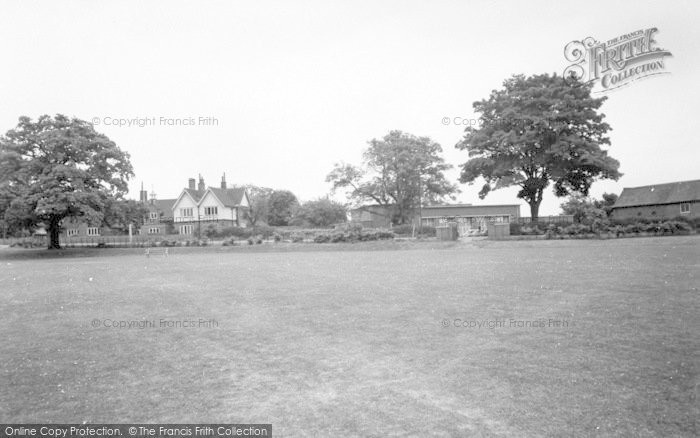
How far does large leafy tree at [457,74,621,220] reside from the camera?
46.1m

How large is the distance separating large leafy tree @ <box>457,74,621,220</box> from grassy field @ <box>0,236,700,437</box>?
1286 inches

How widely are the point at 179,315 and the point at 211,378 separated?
5.37m

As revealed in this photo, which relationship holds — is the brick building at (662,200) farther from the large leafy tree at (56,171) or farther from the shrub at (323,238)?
the large leafy tree at (56,171)

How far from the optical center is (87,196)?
140 feet

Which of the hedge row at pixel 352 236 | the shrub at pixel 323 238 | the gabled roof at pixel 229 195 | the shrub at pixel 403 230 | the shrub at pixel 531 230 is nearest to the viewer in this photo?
the shrub at pixel 531 230

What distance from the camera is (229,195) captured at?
8862 cm

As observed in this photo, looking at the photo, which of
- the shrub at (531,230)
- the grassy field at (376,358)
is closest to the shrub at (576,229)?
the shrub at (531,230)

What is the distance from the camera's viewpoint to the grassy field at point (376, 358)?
6199 mm

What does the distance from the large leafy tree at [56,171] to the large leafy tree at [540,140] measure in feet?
119

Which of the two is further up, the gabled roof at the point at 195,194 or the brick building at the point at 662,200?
the gabled roof at the point at 195,194

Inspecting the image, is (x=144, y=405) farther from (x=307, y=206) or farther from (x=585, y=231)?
(x=307, y=206)

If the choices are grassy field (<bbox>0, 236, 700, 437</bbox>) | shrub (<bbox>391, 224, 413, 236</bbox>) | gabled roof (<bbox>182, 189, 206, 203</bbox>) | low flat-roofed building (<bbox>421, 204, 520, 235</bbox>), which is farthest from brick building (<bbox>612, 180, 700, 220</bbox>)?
gabled roof (<bbox>182, 189, 206, 203</bbox>)

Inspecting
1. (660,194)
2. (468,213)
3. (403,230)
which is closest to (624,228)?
(403,230)

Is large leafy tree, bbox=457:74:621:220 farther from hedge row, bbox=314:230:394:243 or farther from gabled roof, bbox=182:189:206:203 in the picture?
gabled roof, bbox=182:189:206:203
